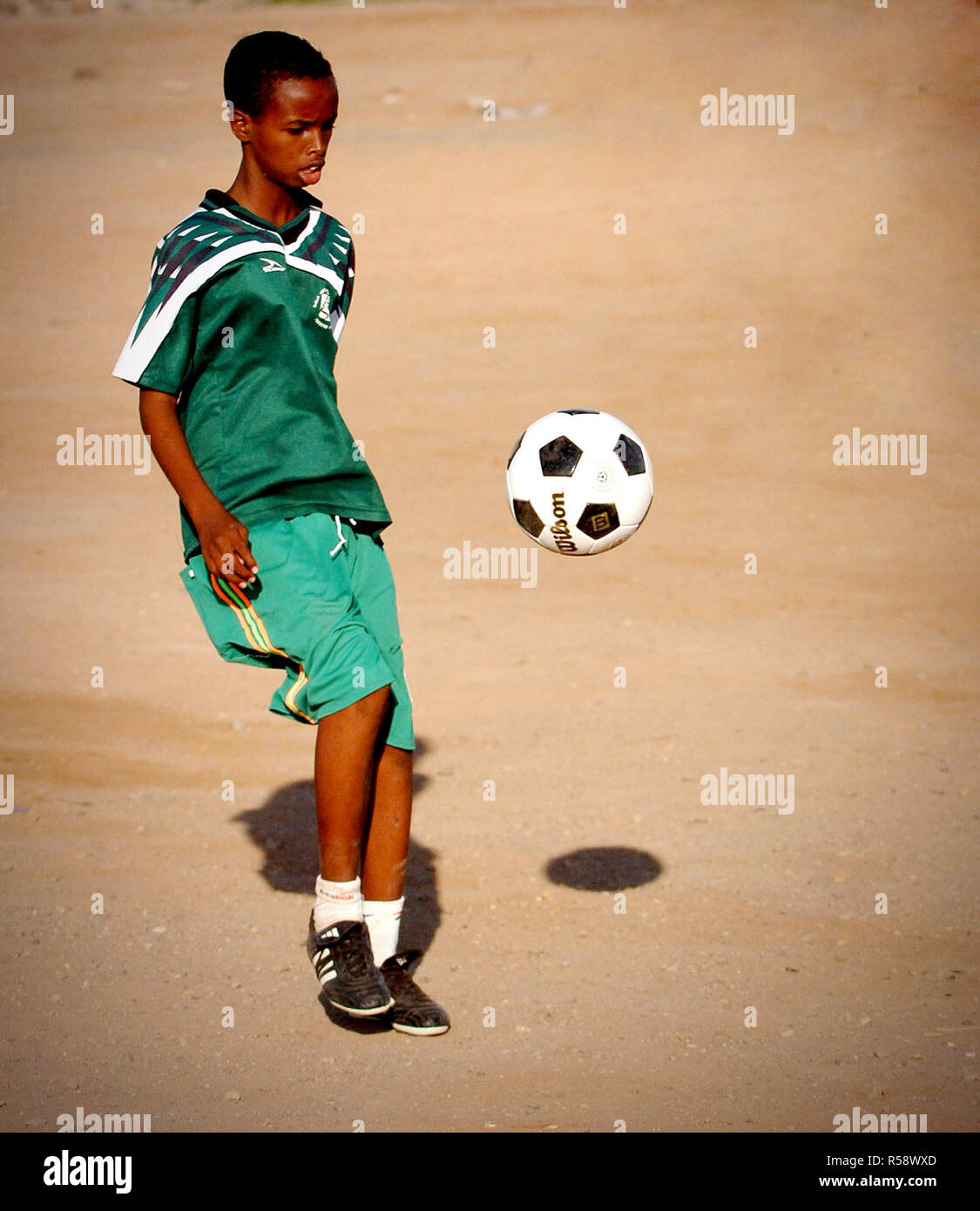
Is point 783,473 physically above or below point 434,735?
above

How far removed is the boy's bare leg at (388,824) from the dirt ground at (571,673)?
0.41 meters

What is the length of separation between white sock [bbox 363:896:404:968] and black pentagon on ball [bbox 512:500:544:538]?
1236 millimetres

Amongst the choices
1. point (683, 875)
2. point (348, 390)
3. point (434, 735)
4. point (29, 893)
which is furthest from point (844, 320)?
point (29, 893)

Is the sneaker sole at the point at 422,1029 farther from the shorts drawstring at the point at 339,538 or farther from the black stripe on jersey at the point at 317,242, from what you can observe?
the black stripe on jersey at the point at 317,242

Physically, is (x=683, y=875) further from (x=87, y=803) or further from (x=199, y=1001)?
(x=87, y=803)

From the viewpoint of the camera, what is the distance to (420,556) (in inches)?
351

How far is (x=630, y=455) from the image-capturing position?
4.52 m

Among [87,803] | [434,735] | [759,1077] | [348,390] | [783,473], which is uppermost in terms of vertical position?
[348,390]

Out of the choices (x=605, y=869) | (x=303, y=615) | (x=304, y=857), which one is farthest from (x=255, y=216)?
(x=605, y=869)

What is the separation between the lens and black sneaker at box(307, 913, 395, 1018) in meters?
3.76

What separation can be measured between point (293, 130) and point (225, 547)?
1048 mm

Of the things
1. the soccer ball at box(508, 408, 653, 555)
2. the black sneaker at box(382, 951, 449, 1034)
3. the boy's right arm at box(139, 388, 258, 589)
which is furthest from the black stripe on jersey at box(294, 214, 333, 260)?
the black sneaker at box(382, 951, 449, 1034)

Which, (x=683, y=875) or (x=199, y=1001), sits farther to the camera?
(x=683, y=875)

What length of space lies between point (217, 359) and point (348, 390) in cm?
934
